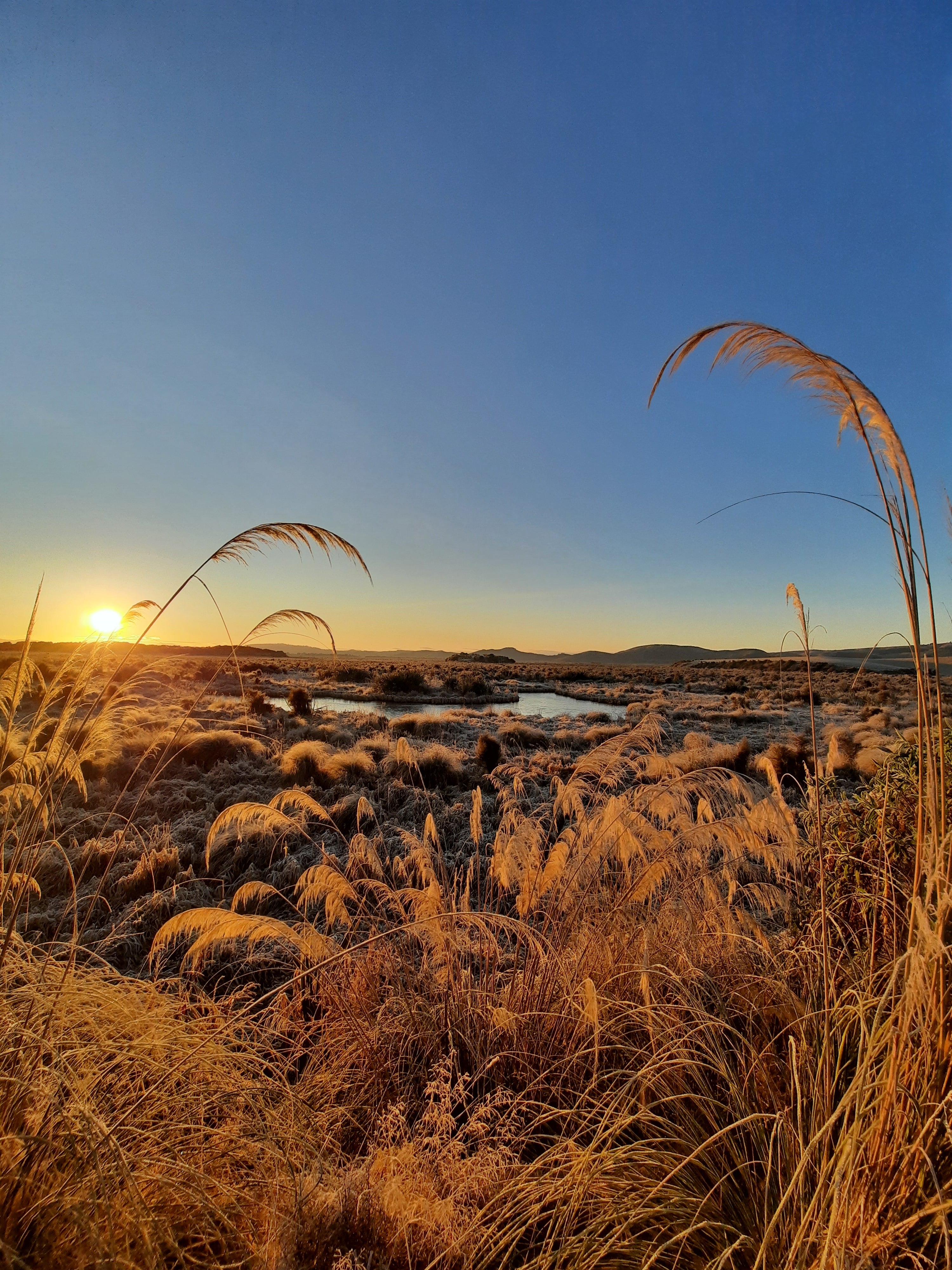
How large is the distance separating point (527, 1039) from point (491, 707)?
30.7 meters

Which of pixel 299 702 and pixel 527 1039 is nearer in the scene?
pixel 527 1039

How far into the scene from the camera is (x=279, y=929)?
3121 mm

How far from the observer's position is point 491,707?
111ft

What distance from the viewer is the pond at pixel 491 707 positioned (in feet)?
91.9

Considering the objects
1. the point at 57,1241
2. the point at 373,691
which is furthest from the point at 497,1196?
the point at 373,691

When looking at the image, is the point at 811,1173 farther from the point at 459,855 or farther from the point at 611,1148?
the point at 459,855

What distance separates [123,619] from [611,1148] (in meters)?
3.44

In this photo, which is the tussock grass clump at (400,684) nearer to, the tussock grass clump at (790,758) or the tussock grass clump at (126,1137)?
the tussock grass clump at (790,758)

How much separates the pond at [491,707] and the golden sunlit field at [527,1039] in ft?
65.9

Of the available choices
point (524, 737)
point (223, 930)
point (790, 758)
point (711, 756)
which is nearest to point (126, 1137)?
point (223, 930)

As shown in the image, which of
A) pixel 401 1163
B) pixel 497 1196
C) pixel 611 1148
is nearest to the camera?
pixel 497 1196

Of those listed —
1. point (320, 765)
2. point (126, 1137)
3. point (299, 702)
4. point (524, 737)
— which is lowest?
point (524, 737)

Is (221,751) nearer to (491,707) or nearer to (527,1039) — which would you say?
(527,1039)

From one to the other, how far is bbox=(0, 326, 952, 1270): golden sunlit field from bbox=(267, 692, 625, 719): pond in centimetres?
2010
